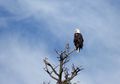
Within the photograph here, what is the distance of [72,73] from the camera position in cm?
2106

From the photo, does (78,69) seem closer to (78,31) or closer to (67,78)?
(67,78)

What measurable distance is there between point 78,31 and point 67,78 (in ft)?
17.3

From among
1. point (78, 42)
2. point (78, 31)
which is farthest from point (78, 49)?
point (78, 31)

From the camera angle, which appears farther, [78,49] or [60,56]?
[78,49]

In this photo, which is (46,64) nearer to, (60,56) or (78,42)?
(60,56)

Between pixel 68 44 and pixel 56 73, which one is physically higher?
pixel 68 44

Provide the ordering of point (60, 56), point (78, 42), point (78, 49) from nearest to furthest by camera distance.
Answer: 1. point (60, 56)
2. point (78, 49)
3. point (78, 42)

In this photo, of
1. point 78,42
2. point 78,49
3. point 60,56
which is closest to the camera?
point 60,56

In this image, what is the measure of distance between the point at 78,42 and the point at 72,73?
355 centimetres

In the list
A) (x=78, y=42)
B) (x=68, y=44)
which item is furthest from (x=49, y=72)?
(x=78, y=42)

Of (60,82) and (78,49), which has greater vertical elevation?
(78,49)

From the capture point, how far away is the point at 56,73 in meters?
20.9

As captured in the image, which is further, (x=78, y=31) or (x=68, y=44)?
(x=78, y=31)

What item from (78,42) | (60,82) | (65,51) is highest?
(78,42)
